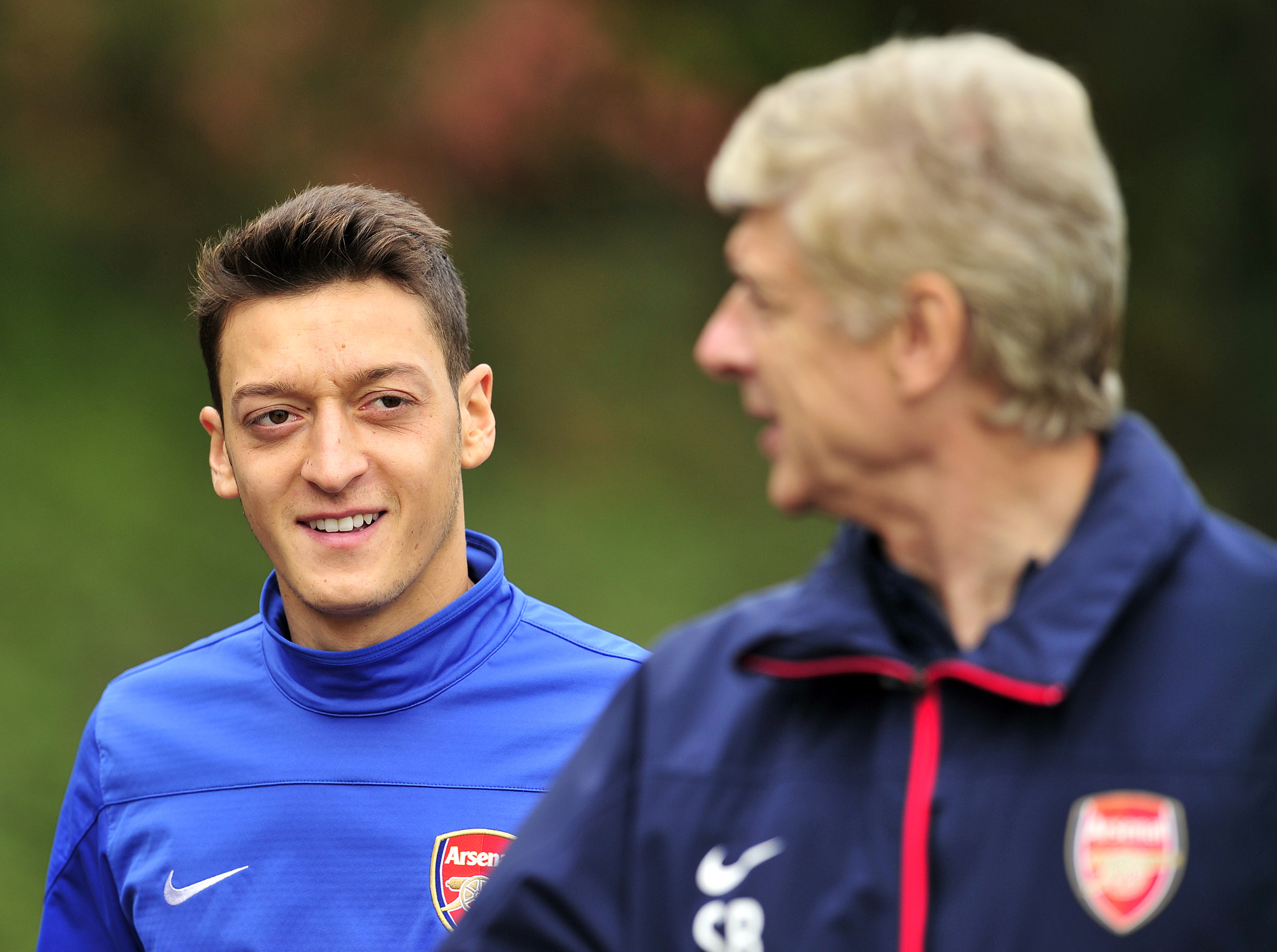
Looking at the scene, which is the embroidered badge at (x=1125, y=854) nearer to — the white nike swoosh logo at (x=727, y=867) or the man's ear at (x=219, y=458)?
the white nike swoosh logo at (x=727, y=867)

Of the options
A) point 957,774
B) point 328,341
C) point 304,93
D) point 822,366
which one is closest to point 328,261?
point 328,341

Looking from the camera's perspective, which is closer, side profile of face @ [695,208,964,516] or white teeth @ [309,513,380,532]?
side profile of face @ [695,208,964,516]

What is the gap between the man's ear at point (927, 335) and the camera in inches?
60.1

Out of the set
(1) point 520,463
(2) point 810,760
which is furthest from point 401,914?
(1) point 520,463

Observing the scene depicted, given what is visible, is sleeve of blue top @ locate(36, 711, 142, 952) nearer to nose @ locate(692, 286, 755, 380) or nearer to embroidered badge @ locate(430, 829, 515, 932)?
embroidered badge @ locate(430, 829, 515, 932)

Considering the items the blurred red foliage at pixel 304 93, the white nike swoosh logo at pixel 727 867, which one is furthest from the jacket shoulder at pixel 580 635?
the blurred red foliage at pixel 304 93

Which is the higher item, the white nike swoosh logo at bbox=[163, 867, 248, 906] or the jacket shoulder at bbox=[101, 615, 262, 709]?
the jacket shoulder at bbox=[101, 615, 262, 709]

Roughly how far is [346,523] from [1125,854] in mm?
→ 1501

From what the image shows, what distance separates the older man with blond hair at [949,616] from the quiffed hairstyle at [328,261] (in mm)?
1144

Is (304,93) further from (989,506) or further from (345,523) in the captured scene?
(989,506)

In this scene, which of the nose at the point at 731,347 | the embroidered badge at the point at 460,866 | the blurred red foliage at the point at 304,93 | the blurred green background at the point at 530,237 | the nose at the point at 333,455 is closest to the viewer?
the nose at the point at 731,347

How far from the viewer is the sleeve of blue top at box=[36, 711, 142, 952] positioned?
2580 millimetres

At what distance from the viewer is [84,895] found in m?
2.62

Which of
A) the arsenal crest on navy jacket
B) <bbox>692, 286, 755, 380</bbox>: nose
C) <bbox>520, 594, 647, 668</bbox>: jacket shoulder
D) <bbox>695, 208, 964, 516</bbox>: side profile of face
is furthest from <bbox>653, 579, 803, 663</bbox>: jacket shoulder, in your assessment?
<bbox>520, 594, 647, 668</bbox>: jacket shoulder
